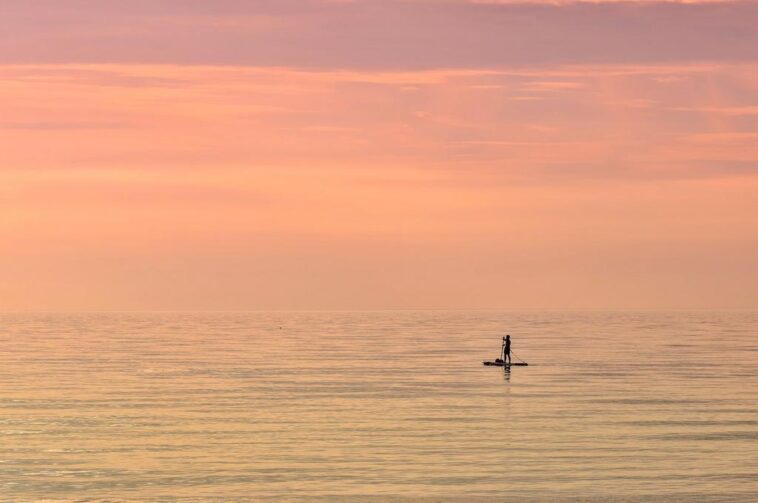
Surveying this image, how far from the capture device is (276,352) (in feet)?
399

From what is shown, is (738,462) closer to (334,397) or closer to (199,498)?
(199,498)

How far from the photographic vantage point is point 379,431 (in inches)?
2053

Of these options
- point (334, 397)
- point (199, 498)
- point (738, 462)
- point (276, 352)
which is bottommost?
point (199, 498)

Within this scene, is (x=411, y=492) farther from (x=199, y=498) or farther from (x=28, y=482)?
(x=28, y=482)

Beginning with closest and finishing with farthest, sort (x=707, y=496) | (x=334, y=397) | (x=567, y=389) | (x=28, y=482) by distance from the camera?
(x=707, y=496) → (x=28, y=482) → (x=334, y=397) → (x=567, y=389)

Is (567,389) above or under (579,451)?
above

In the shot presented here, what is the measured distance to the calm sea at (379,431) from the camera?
39281 mm

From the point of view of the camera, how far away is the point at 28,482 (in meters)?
40.2

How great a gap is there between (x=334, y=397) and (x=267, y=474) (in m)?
25.8

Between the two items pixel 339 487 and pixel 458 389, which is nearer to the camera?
pixel 339 487

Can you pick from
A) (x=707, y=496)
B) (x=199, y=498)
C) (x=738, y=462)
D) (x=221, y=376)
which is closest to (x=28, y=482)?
(x=199, y=498)

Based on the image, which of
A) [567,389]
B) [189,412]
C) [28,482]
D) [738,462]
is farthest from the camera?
[567,389]

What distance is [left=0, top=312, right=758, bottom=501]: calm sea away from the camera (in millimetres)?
39281

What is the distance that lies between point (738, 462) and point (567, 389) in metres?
29.2
